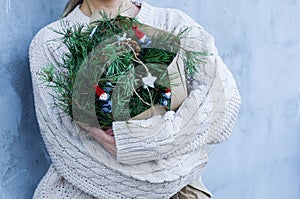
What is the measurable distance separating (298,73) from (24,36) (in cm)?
187

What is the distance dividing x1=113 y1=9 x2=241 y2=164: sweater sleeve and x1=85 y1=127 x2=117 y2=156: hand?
0.03m

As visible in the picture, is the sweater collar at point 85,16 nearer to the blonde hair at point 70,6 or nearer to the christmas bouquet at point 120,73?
the blonde hair at point 70,6

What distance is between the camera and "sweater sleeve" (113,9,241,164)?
70.2 inches

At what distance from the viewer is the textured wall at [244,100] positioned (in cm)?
213

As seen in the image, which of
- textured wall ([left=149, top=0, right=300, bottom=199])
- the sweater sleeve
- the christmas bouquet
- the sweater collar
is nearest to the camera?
the christmas bouquet

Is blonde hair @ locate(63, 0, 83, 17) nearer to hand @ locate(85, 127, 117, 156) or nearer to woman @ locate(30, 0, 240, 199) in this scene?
woman @ locate(30, 0, 240, 199)

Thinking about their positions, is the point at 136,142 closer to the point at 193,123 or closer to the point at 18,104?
the point at 193,123

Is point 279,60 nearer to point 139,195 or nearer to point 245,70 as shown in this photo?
point 245,70

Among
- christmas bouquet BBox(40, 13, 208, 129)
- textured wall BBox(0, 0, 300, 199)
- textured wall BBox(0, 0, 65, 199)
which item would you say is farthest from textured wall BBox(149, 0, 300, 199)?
christmas bouquet BBox(40, 13, 208, 129)

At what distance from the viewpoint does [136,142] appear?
5.91ft

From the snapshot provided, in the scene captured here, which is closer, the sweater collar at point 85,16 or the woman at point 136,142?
the woman at point 136,142

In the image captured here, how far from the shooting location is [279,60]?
344 centimetres

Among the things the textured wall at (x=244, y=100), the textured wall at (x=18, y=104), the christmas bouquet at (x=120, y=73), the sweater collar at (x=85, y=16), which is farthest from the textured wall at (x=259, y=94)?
the christmas bouquet at (x=120, y=73)

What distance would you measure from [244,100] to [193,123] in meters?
1.42
